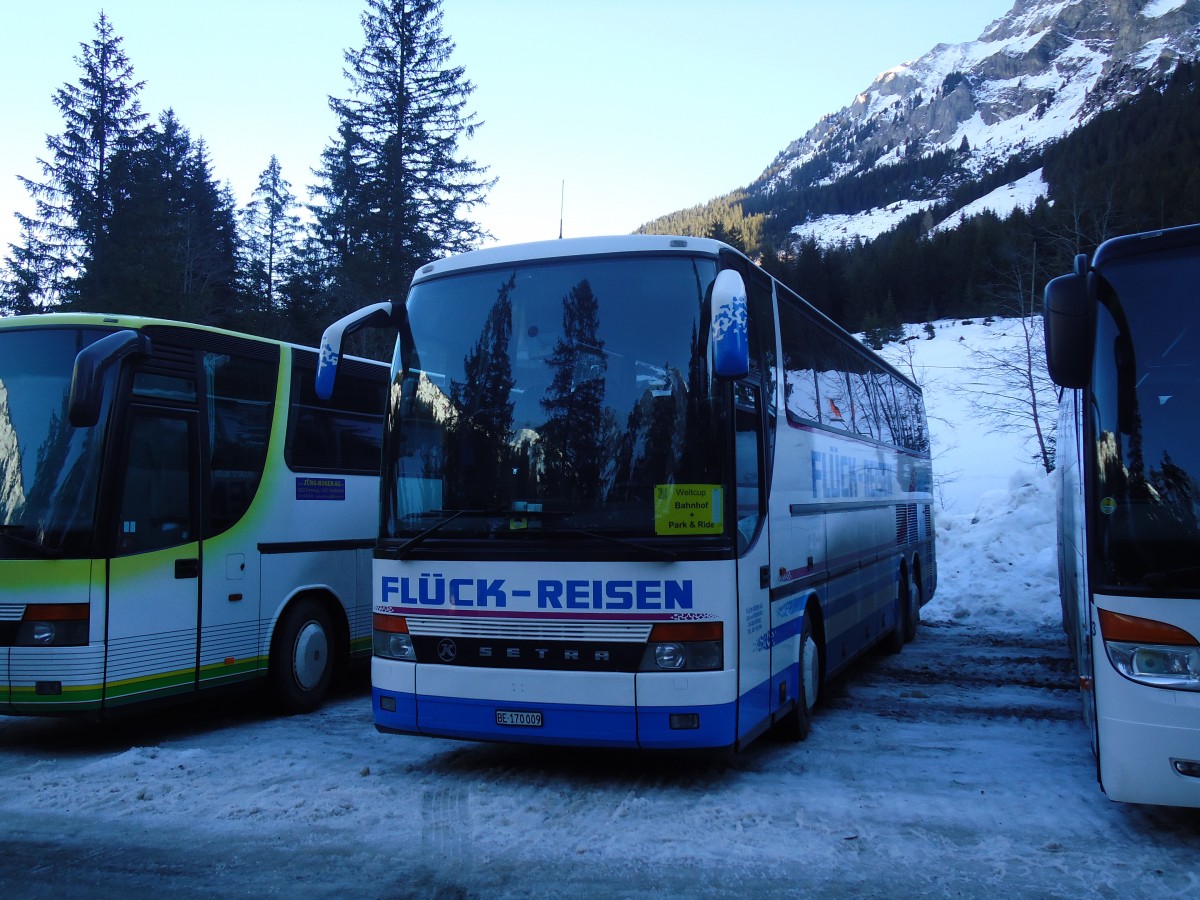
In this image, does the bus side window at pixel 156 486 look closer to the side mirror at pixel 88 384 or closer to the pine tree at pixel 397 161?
the side mirror at pixel 88 384

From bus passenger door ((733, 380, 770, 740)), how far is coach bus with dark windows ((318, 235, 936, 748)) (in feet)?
0.08

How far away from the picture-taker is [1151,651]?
4.95 m

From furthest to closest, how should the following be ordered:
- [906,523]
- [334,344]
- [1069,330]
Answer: [906,523], [334,344], [1069,330]

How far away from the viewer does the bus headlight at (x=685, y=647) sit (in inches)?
235

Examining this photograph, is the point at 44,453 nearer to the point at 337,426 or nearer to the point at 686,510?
the point at 337,426

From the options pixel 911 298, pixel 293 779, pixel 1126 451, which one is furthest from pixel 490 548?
pixel 911 298

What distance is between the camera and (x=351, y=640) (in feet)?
31.7

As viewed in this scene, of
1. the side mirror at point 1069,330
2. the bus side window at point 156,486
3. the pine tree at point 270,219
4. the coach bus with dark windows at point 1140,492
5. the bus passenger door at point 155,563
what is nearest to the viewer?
the coach bus with dark windows at point 1140,492

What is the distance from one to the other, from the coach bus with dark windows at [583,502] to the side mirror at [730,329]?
14 mm

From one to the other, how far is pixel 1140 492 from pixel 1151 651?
766mm

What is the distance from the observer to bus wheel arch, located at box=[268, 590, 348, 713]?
880cm

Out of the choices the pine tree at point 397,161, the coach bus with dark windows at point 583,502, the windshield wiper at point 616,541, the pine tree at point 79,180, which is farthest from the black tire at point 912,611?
the pine tree at point 79,180

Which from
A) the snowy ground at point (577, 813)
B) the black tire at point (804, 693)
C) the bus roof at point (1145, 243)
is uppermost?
the bus roof at point (1145, 243)

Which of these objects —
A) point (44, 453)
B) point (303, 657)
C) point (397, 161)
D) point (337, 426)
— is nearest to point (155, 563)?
point (44, 453)
